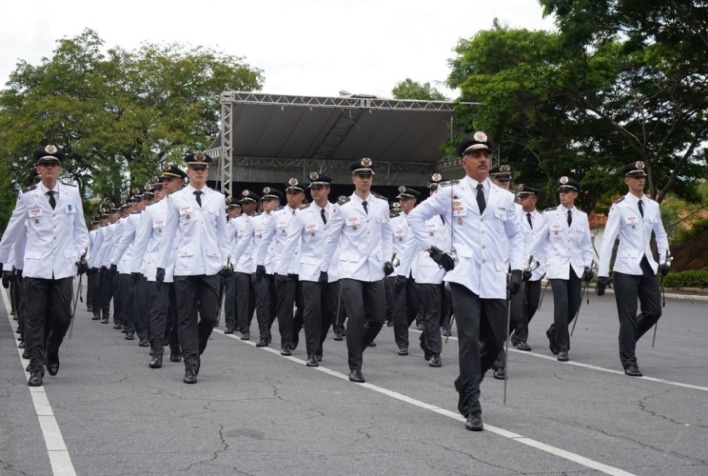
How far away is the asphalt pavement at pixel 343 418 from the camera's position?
641 cm

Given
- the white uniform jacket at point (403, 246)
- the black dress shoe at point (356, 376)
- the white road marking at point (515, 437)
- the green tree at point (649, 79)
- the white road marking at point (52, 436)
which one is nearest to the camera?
the white road marking at point (52, 436)

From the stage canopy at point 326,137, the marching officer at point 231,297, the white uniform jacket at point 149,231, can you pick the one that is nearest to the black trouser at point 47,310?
the white uniform jacket at point 149,231

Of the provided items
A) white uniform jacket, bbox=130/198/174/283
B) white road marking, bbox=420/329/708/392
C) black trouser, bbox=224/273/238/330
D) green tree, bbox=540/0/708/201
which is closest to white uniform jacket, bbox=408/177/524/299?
white road marking, bbox=420/329/708/392

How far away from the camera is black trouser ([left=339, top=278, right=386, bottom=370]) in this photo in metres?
10.6

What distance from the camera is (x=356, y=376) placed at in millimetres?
10484

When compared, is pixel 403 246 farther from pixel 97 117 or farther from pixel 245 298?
pixel 97 117

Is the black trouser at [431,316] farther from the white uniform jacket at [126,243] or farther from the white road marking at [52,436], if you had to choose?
the white uniform jacket at [126,243]

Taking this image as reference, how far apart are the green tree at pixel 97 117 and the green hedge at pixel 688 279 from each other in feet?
→ 86.9

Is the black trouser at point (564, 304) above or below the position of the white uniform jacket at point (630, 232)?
below

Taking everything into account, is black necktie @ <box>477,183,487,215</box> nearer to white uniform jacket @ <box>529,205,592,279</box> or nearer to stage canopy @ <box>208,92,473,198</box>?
white uniform jacket @ <box>529,205,592,279</box>

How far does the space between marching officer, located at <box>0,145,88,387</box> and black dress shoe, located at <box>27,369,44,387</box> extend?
219 millimetres

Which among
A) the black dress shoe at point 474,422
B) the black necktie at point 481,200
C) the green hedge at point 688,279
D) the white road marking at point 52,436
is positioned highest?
the black necktie at point 481,200

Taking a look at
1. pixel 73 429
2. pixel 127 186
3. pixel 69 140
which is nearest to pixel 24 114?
pixel 69 140

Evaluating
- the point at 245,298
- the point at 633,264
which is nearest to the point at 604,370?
the point at 633,264
